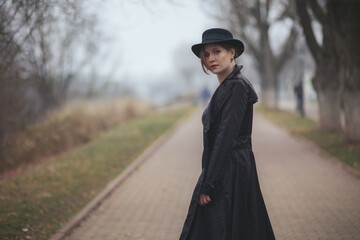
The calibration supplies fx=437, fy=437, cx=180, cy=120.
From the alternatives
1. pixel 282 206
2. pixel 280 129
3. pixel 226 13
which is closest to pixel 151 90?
pixel 226 13

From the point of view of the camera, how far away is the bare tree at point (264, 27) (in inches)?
935

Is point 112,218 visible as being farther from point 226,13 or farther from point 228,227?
point 226,13

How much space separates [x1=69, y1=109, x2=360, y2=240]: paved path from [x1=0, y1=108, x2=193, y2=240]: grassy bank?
1.40 feet

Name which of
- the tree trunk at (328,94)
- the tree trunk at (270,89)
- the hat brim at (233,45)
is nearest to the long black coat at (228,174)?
the hat brim at (233,45)

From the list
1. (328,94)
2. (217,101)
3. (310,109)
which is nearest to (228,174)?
(217,101)

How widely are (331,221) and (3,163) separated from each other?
7644 millimetres

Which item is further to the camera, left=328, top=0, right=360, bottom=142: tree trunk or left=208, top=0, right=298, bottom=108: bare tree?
left=208, top=0, right=298, bottom=108: bare tree

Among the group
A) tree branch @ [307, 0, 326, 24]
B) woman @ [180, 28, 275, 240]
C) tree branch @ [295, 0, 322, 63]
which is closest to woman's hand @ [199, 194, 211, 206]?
woman @ [180, 28, 275, 240]

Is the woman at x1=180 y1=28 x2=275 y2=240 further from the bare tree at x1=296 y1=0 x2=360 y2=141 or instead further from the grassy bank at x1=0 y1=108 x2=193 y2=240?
the bare tree at x1=296 y1=0 x2=360 y2=141

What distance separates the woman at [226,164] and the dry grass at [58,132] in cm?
817

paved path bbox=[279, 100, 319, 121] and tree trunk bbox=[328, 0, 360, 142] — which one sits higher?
tree trunk bbox=[328, 0, 360, 142]

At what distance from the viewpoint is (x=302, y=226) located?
5.30m

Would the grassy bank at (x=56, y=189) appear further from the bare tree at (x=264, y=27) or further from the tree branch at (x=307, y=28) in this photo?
the bare tree at (x=264, y=27)

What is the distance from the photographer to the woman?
3.00 meters
